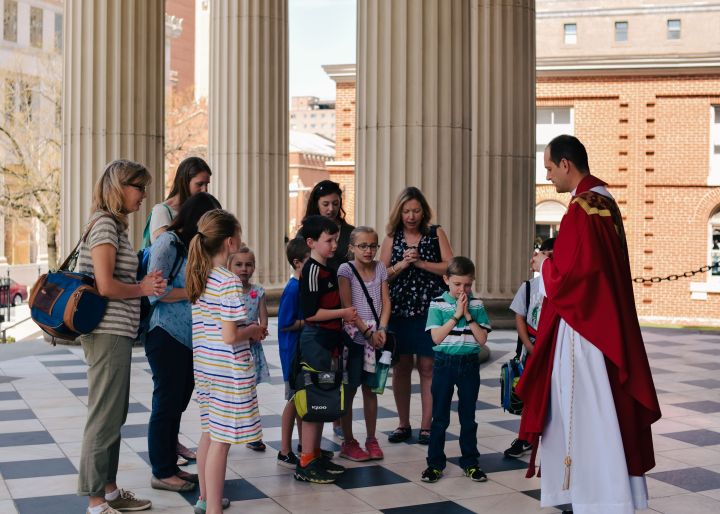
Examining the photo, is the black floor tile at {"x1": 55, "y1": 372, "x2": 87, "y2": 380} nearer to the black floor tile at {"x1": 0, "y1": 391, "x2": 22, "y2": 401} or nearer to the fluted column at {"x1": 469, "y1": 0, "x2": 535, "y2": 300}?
the black floor tile at {"x1": 0, "y1": 391, "x2": 22, "y2": 401}

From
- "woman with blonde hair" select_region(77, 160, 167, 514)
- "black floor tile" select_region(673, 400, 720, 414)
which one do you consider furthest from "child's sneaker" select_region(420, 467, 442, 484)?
"black floor tile" select_region(673, 400, 720, 414)

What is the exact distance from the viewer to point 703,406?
31.3 feet

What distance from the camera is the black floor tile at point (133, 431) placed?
7828mm

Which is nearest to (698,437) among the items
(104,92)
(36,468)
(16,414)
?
(36,468)

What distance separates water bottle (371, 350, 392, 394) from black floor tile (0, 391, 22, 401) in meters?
4.24

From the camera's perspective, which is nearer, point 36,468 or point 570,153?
point 570,153

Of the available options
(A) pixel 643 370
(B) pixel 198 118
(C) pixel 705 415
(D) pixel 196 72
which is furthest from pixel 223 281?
(D) pixel 196 72

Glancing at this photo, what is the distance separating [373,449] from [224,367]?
2.03 meters

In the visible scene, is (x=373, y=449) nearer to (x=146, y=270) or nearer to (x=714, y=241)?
(x=146, y=270)

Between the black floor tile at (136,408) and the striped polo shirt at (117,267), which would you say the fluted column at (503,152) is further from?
the striped polo shirt at (117,267)

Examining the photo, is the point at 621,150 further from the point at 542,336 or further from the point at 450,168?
the point at 542,336

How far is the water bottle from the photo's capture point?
23.0 ft

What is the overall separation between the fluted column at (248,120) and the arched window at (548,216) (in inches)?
671

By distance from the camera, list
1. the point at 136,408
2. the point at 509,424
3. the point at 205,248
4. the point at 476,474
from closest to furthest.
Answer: the point at 205,248 < the point at 476,474 < the point at 509,424 < the point at 136,408
